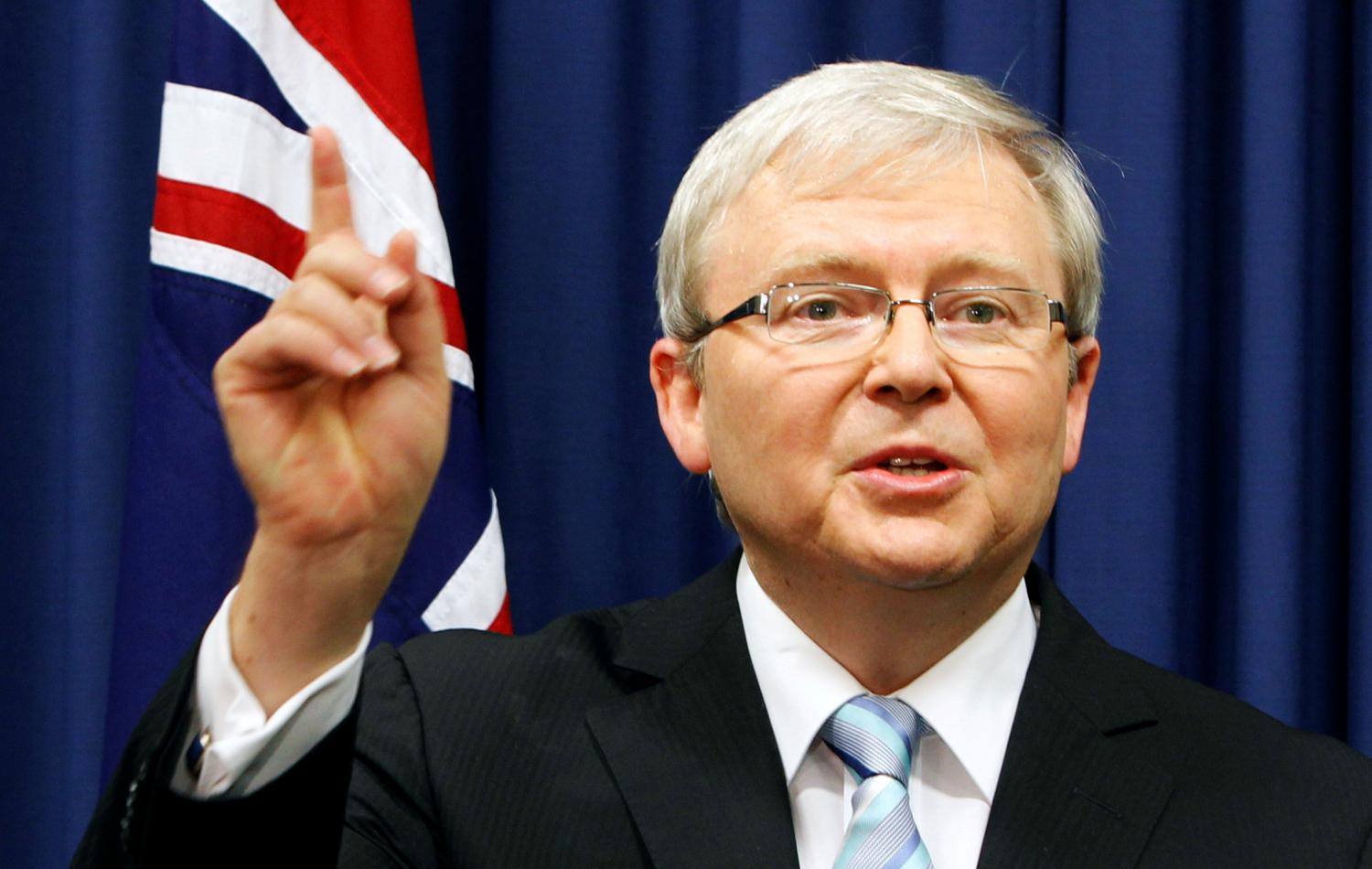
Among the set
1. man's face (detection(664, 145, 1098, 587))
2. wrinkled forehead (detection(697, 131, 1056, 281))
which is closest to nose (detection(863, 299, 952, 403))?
man's face (detection(664, 145, 1098, 587))

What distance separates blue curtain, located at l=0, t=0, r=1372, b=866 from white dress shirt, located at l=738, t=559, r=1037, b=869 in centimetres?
73

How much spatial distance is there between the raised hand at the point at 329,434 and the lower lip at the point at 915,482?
49 centimetres

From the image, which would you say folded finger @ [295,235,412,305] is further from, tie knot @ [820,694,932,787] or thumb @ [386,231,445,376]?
tie knot @ [820,694,932,787]

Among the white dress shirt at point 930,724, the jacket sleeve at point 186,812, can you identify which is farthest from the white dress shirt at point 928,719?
the jacket sleeve at point 186,812

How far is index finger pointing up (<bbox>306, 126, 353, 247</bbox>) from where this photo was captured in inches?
41.3

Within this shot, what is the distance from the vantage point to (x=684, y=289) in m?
1.73

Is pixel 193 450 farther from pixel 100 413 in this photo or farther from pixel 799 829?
pixel 799 829

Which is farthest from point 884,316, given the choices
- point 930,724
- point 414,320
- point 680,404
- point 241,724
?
point 241,724

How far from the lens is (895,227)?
5.01 ft

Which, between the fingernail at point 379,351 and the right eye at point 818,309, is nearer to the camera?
the fingernail at point 379,351

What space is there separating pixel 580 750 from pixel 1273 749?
0.76m

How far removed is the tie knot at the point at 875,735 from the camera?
57.1 inches

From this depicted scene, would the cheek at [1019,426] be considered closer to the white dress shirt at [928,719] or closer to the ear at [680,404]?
the white dress shirt at [928,719]

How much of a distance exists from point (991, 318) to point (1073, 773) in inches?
19.2
